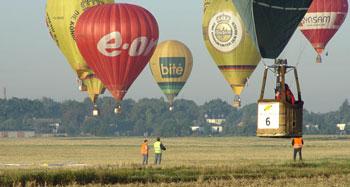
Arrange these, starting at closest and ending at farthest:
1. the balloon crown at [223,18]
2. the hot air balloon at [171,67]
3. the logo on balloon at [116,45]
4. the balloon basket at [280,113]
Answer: the balloon basket at [280,113] → the logo on balloon at [116,45] → the balloon crown at [223,18] → the hot air balloon at [171,67]

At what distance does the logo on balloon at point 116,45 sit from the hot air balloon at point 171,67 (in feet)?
93.6

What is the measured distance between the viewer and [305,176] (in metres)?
34.8

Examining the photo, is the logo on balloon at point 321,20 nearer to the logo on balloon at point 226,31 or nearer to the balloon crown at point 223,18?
the logo on balloon at point 226,31

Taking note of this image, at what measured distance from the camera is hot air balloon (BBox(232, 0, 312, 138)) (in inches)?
1289

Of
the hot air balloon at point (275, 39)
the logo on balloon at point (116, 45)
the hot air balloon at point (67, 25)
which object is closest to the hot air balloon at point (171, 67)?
the hot air balloon at point (67, 25)

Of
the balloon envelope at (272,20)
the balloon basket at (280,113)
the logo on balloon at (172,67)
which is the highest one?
the logo on balloon at (172,67)

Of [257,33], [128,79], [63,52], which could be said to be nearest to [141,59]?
[128,79]

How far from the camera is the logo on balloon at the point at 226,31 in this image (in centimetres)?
7606

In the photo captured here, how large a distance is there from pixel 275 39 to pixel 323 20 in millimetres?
44282

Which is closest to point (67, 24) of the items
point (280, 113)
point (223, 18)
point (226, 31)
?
point (223, 18)

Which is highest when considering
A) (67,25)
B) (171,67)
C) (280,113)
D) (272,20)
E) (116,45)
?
(67,25)

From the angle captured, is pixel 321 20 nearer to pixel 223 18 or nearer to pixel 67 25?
pixel 223 18

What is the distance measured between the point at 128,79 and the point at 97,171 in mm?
38011

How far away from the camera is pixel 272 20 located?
1457 inches
